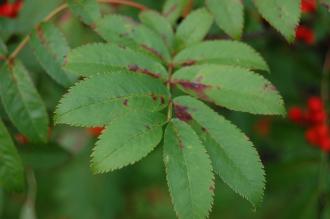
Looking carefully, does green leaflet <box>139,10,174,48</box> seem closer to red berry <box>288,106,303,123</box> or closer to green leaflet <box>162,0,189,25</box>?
green leaflet <box>162,0,189,25</box>

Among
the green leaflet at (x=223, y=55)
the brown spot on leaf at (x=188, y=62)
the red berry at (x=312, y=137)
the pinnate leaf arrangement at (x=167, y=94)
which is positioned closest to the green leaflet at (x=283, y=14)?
the pinnate leaf arrangement at (x=167, y=94)

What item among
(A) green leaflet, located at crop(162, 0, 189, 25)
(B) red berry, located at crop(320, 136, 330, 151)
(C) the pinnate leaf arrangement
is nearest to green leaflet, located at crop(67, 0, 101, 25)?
(C) the pinnate leaf arrangement

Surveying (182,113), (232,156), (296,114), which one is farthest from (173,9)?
(296,114)

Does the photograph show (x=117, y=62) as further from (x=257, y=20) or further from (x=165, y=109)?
(x=257, y=20)

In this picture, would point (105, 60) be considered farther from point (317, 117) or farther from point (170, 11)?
point (317, 117)

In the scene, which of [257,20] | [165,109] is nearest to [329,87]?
[257,20]
